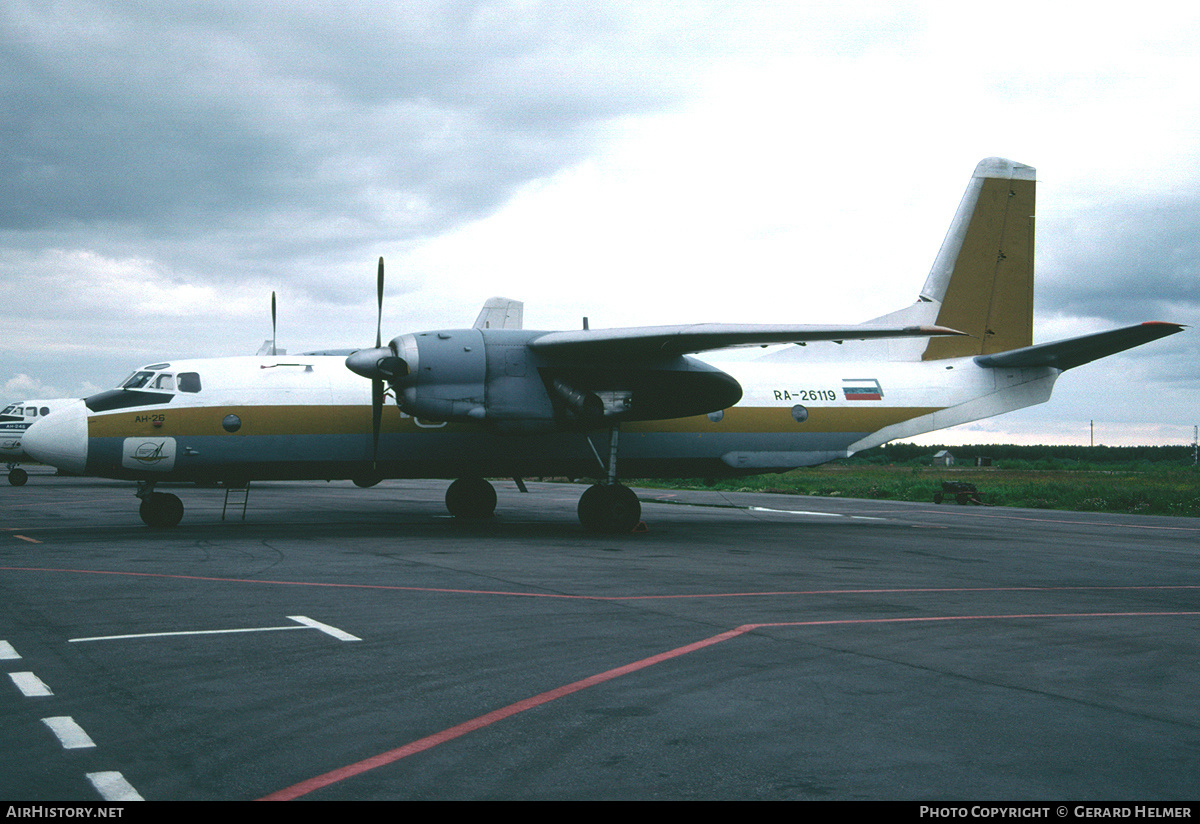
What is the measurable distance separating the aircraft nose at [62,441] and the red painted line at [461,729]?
48.2 ft

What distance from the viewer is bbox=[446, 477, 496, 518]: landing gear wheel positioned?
22766 mm

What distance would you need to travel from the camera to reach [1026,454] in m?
134

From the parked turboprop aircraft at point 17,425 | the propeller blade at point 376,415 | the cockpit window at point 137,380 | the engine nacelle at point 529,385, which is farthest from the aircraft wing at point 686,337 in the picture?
the parked turboprop aircraft at point 17,425

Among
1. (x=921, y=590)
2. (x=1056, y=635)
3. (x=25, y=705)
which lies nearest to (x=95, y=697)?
(x=25, y=705)

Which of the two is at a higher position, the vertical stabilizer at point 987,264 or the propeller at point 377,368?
the vertical stabilizer at point 987,264

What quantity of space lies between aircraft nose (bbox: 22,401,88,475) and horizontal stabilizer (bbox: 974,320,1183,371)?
2062 cm

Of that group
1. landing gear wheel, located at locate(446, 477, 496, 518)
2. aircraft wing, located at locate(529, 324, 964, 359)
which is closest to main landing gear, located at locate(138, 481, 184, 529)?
landing gear wheel, located at locate(446, 477, 496, 518)

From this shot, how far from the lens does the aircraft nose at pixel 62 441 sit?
1758 cm

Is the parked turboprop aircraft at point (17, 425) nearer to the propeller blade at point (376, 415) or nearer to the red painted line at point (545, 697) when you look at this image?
the propeller blade at point (376, 415)

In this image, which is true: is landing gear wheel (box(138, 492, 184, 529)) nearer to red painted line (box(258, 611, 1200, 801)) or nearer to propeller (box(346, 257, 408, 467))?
propeller (box(346, 257, 408, 467))

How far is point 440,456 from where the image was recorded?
19.6 m

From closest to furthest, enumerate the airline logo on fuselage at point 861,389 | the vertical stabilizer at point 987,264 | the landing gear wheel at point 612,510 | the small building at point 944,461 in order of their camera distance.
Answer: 1. the landing gear wheel at point 612,510
2. the airline logo on fuselage at point 861,389
3. the vertical stabilizer at point 987,264
4. the small building at point 944,461

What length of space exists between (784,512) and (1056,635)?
1864 cm

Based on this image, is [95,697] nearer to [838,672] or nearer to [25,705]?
[25,705]
